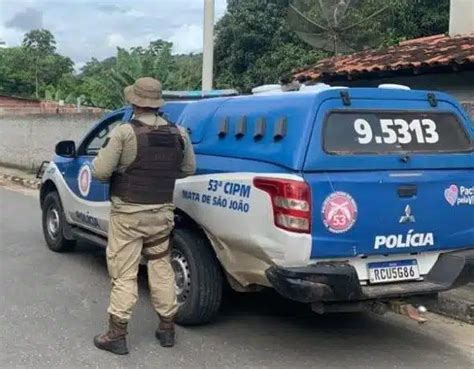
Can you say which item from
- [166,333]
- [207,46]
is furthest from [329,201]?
[207,46]

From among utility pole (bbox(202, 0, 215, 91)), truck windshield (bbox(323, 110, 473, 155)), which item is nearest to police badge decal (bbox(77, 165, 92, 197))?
truck windshield (bbox(323, 110, 473, 155))

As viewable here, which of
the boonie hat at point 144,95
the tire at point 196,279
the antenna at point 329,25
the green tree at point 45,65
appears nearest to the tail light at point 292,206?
the tire at point 196,279

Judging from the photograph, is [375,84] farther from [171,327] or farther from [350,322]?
[171,327]

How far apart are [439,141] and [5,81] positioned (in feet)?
166

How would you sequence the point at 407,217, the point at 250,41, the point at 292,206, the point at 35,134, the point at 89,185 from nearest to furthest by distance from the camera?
the point at 292,206
the point at 407,217
the point at 89,185
the point at 35,134
the point at 250,41

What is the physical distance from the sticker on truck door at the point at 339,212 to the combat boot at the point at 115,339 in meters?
1.59

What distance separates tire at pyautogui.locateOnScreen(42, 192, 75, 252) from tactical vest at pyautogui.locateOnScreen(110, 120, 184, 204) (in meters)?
3.01

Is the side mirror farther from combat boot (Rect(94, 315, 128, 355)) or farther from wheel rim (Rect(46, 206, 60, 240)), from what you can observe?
combat boot (Rect(94, 315, 128, 355))

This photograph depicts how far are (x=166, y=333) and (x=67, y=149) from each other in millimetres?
3042

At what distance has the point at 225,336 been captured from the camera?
5.37 meters

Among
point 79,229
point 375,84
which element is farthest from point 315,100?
point 375,84

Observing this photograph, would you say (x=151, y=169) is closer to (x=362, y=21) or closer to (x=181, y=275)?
(x=181, y=275)

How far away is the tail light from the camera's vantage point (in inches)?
176

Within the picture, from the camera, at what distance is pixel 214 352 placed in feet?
16.4
